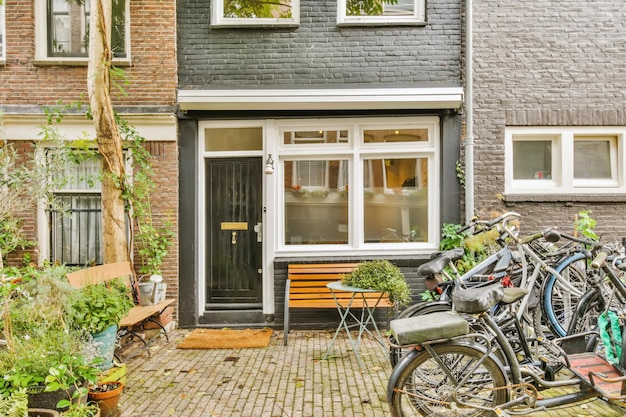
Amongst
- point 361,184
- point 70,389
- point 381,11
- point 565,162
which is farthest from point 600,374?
point 381,11

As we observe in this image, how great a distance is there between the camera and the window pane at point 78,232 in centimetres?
682

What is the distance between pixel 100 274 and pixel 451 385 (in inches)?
159

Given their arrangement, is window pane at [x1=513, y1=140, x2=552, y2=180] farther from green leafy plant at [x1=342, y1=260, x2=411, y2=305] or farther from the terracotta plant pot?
the terracotta plant pot

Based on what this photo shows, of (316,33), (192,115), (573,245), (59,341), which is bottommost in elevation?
(59,341)

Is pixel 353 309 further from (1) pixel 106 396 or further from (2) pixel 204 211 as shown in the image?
(1) pixel 106 396

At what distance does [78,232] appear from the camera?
6.84 meters

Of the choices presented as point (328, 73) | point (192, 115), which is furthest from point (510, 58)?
point (192, 115)

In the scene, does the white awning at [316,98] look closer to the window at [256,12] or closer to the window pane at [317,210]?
the window pane at [317,210]

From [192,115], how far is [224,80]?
73 centimetres

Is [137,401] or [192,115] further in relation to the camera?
[192,115]

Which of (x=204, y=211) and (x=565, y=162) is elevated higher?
(x=565, y=162)

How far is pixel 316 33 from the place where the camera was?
676cm

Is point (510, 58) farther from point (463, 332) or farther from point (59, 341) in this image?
point (59, 341)

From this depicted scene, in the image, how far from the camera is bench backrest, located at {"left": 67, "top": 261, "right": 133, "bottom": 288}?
15.3ft
